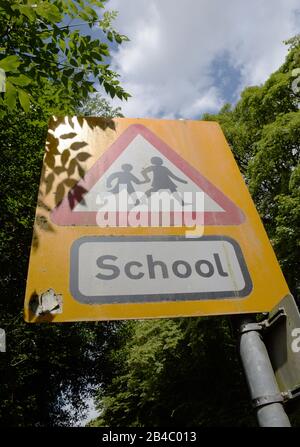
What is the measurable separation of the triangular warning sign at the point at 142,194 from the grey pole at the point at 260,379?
535 millimetres

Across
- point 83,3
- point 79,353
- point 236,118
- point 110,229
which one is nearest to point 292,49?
point 236,118

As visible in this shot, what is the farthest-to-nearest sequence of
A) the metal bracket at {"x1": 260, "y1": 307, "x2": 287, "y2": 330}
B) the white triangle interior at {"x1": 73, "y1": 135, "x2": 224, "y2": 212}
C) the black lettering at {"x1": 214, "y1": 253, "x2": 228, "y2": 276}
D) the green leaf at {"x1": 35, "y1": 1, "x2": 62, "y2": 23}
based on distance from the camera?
1. the green leaf at {"x1": 35, "y1": 1, "x2": 62, "y2": 23}
2. the white triangle interior at {"x1": 73, "y1": 135, "x2": 224, "y2": 212}
3. the black lettering at {"x1": 214, "y1": 253, "x2": 228, "y2": 276}
4. the metal bracket at {"x1": 260, "y1": 307, "x2": 287, "y2": 330}

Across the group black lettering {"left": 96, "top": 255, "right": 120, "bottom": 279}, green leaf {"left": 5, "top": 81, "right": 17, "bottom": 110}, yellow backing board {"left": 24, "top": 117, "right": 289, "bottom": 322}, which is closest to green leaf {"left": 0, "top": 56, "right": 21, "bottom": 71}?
green leaf {"left": 5, "top": 81, "right": 17, "bottom": 110}

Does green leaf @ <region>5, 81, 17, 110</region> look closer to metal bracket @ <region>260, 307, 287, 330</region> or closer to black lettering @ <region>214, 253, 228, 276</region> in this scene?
black lettering @ <region>214, 253, 228, 276</region>

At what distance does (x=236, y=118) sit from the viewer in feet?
52.9

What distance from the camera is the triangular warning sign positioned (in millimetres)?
1532

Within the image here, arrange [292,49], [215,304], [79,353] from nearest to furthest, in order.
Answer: [215,304]
[292,49]
[79,353]

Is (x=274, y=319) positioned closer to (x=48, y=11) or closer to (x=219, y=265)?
(x=219, y=265)

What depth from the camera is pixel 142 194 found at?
1.61m

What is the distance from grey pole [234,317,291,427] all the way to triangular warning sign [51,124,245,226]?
1.75 ft

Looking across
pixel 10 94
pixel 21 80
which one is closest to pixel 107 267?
pixel 10 94

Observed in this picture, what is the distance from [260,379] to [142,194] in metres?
0.87

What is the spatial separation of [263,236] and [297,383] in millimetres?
665

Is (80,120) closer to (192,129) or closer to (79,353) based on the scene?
(192,129)
